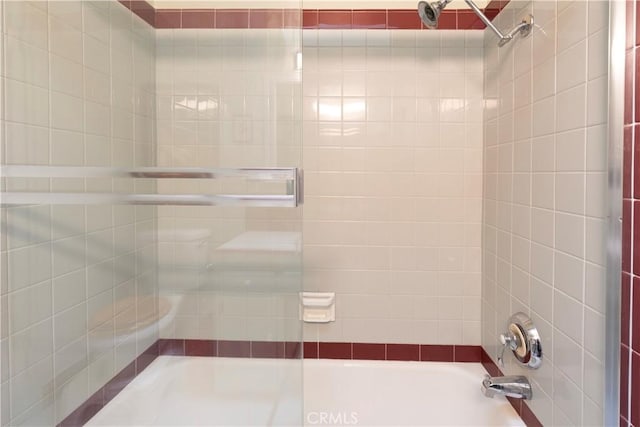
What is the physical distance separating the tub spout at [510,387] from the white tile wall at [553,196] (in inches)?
1.1

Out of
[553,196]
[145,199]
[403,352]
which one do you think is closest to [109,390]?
[145,199]

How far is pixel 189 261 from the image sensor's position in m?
1.49

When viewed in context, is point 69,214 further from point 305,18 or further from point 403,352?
point 403,352

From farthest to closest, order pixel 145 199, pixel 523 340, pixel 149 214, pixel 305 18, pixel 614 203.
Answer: pixel 305 18, pixel 149 214, pixel 523 340, pixel 145 199, pixel 614 203

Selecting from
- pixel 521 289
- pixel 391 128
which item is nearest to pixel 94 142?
pixel 391 128

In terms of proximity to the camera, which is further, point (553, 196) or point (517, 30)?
point (517, 30)

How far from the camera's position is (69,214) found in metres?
Answer: 1.17

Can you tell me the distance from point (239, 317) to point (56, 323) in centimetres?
56

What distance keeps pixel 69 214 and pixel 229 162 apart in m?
0.48

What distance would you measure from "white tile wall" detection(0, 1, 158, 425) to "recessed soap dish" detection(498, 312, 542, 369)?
4.12 ft

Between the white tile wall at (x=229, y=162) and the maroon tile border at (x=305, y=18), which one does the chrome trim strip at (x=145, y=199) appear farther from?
the maroon tile border at (x=305, y=18)

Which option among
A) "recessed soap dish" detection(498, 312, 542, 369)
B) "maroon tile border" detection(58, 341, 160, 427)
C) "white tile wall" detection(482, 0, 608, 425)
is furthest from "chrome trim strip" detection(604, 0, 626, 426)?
"maroon tile border" detection(58, 341, 160, 427)

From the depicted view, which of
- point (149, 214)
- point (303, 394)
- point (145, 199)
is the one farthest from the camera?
point (303, 394)

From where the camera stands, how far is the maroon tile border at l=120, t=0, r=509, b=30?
1.29 m
